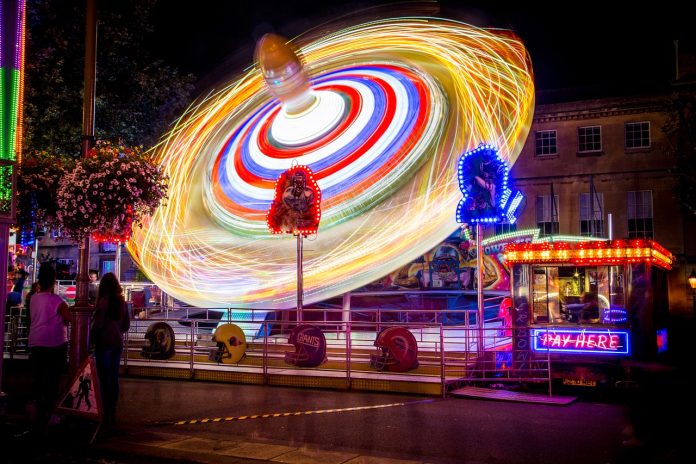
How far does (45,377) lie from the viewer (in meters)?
9.27

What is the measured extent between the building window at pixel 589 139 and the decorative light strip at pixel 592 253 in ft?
84.8

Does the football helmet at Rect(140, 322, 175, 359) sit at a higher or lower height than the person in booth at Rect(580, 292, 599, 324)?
lower

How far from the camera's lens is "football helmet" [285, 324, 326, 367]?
610 inches

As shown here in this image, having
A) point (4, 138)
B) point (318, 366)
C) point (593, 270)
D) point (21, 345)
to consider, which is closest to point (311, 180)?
point (318, 366)

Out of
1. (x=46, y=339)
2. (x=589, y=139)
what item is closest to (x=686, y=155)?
(x=589, y=139)

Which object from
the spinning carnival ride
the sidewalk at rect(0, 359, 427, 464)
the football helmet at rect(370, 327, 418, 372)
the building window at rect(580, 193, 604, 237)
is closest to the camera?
the sidewalk at rect(0, 359, 427, 464)

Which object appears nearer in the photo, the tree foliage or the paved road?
the paved road

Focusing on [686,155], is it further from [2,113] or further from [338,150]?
[2,113]

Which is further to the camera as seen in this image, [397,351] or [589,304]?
[397,351]

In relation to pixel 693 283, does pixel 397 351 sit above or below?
below

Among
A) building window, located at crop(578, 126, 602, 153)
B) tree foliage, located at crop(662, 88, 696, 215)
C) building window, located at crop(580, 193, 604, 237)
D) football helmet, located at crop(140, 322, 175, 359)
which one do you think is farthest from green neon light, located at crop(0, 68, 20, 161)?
building window, located at crop(578, 126, 602, 153)

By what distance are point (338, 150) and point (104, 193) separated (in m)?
10.7

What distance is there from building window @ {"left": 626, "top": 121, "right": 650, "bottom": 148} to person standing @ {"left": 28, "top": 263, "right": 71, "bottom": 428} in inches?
1422

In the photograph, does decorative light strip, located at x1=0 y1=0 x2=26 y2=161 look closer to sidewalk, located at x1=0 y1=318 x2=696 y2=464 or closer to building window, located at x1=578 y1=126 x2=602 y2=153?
sidewalk, located at x1=0 y1=318 x2=696 y2=464
